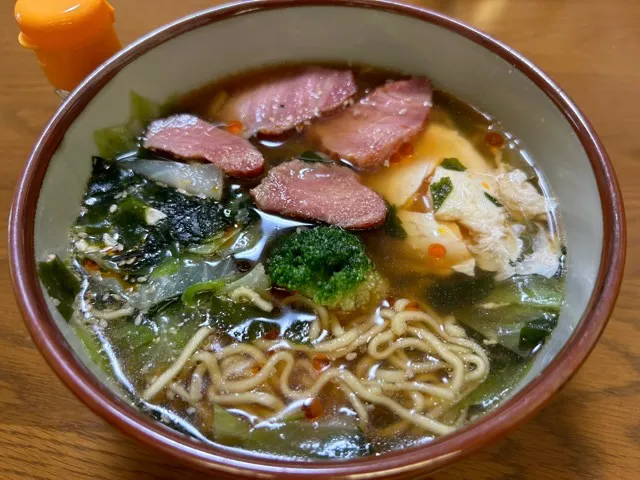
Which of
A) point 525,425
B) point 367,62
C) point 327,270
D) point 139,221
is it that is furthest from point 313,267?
point 367,62

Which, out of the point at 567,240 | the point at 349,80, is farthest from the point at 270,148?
the point at 567,240

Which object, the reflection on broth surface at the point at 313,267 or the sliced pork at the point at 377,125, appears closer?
the reflection on broth surface at the point at 313,267

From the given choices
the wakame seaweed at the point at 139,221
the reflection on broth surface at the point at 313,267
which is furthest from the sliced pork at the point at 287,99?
the wakame seaweed at the point at 139,221

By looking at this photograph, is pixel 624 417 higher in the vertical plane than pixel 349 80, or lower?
lower

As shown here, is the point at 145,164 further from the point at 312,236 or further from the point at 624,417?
the point at 624,417

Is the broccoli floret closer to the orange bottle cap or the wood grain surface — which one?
the wood grain surface

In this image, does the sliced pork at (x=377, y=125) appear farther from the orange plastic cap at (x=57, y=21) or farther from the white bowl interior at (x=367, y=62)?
the orange plastic cap at (x=57, y=21)

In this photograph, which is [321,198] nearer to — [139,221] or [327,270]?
[327,270]
